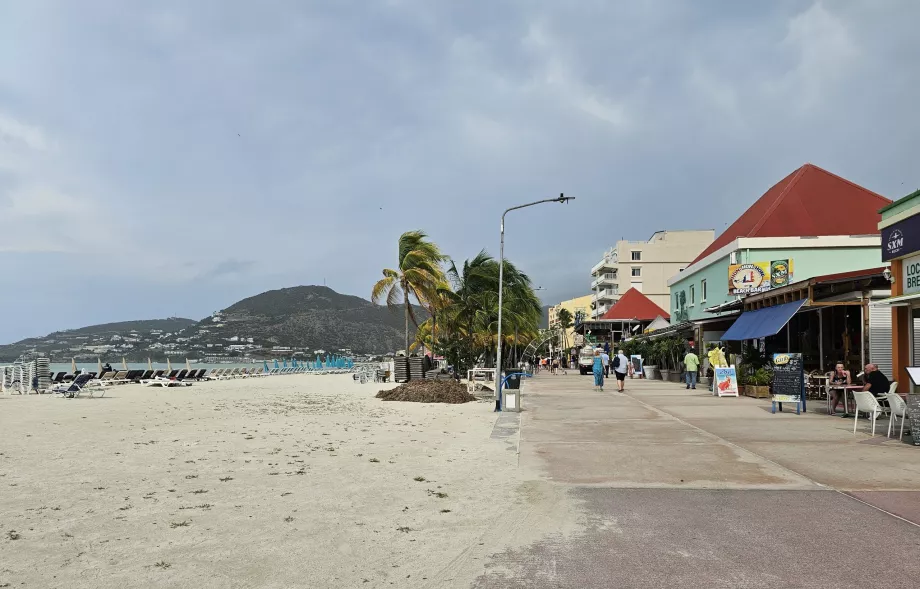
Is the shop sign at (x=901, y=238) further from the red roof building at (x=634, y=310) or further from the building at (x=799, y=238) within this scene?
the red roof building at (x=634, y=310)

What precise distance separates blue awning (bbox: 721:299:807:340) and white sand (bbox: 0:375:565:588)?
956 cm

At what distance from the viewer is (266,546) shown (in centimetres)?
523

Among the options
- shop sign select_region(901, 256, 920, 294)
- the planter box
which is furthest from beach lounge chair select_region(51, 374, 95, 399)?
shop sign select_region(901, 256, 920, 294)

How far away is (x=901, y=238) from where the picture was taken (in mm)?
14031

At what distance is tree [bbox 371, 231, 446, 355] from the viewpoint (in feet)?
108

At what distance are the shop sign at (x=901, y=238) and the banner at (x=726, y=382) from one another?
7.03 metres

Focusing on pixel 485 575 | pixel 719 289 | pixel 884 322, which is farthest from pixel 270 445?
pixel 719 289

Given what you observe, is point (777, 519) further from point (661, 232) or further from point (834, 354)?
point (661, 232)

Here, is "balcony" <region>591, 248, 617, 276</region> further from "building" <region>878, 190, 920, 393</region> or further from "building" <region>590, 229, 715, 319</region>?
"building" <region>878, 190, 920, 393</region>

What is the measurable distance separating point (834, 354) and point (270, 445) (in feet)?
59.6

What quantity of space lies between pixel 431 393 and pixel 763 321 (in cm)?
967

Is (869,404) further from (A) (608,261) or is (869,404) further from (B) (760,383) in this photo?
(A) (608,261)

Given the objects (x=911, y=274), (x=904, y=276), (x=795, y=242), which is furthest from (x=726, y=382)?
(x=795, y=242)

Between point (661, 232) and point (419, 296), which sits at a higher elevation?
point (661, 232)
